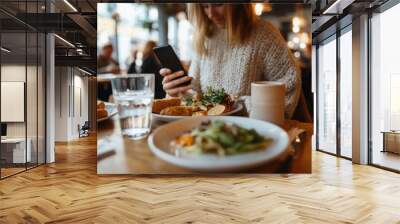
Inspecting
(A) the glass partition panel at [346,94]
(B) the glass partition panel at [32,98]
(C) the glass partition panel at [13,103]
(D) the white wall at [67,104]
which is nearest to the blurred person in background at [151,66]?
(C) the glass partition panel at [13,103]

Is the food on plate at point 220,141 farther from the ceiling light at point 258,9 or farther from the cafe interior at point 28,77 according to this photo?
the cafe interior at point 28,77

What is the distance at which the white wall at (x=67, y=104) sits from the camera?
41.3 feet

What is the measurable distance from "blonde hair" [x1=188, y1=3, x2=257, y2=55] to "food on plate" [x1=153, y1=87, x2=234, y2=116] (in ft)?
1.25

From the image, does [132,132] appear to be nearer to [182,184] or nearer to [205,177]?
[182,184]

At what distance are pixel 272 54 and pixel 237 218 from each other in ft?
5.04

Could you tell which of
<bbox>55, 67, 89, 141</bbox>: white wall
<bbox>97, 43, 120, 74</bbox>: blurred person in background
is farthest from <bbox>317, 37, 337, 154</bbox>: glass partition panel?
<bbox>55, 67, 89, 141</bbox>: white wall

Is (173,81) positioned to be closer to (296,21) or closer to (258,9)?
(258,9)

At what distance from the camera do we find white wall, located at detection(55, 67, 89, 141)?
12.6m

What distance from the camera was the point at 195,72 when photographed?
3.25 meters

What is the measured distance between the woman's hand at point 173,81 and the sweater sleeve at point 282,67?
0.69 metres

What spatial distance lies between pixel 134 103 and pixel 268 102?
107 centimetres

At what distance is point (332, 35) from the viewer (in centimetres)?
802

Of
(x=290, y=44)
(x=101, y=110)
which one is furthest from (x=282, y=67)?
(x=101, y=110)

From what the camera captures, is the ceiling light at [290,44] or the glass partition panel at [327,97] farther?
the glass partition panel at [327,97]
